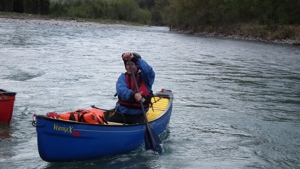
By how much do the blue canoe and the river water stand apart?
0.22m

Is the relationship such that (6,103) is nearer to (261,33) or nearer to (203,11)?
(261,33)

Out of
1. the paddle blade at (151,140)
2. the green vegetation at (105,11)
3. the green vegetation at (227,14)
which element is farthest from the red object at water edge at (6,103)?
the green vegetation at (105,11)

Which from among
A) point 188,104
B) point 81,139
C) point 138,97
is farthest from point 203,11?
point 81,139

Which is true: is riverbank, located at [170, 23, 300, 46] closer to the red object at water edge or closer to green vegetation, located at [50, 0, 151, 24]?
the red object at water edge

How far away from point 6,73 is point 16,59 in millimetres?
3679

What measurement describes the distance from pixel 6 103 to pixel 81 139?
2621mm

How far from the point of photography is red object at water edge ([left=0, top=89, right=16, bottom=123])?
25.1 feet

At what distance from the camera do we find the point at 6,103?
25.2ft

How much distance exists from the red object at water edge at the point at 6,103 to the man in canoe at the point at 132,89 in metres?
2.19

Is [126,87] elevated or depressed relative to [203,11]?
depressed

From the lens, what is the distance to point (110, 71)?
1666 centimetres

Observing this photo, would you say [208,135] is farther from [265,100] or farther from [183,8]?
[183,8]

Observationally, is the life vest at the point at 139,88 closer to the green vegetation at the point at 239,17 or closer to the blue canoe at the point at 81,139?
the blue canoe at the point at 81,139

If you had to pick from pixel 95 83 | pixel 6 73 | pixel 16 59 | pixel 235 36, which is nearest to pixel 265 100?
pixel 95 83
